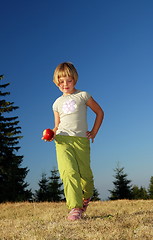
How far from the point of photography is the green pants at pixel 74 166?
17.1ft

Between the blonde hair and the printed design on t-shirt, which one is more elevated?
the blonde hair

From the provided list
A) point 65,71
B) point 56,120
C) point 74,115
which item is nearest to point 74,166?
point 74,115

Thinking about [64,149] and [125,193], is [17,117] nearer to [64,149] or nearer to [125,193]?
[125,193]

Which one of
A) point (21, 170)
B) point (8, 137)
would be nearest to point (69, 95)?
point (8, 137)

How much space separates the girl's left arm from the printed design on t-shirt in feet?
0.95

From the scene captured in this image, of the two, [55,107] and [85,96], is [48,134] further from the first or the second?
[85,96]

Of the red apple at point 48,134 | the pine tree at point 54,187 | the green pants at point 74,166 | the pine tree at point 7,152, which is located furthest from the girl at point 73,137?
the pine tree at point 54,187

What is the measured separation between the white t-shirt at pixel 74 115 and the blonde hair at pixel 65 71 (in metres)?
0.36

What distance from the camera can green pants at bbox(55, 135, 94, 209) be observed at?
521cm

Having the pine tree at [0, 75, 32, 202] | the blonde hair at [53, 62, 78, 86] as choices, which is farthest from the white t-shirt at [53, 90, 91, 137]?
the pine tree at [0, 75, 32, 202]

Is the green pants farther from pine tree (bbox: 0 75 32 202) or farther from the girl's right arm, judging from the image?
pine tree (bbox: 0 75 32 202)

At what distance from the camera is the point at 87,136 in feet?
18.2

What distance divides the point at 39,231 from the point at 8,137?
20.4 metres

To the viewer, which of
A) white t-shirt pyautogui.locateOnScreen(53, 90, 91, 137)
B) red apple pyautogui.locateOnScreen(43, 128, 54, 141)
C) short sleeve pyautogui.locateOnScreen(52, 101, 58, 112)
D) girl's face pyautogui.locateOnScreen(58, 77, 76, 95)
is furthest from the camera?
short sleeve pyautogui.locateOnScreen(52, 101, 58, 112)
